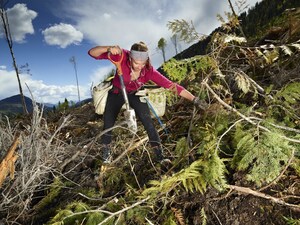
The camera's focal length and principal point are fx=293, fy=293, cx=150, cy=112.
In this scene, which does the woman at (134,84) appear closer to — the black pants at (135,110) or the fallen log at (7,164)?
the black pants at (135,110)

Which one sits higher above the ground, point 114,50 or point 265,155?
point 114,50

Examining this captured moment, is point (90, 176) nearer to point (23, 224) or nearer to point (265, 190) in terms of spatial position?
point (23, 224)

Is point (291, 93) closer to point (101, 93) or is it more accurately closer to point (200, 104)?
point (200, 104)

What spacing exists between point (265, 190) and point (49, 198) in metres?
2.36

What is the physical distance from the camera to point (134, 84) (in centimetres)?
359

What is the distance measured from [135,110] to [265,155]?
1735 millimetres

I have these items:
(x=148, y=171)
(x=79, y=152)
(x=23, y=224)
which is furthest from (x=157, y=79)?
Answer: (x=23, y=224)

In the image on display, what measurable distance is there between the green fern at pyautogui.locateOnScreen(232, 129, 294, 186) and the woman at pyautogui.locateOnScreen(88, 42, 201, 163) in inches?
39.5

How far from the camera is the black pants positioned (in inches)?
138

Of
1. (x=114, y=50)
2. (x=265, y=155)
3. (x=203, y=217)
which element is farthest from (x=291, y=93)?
(x=114, y=50)

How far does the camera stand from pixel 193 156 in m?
2.86

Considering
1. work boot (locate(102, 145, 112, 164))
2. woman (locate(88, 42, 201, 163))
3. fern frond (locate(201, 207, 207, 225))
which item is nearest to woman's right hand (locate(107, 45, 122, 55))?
woman (locate(88, 42, 201, 163))

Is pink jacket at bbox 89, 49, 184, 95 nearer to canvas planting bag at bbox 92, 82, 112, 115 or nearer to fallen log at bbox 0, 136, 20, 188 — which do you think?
canvas planting bag at bbox 92, 82, 112, 115

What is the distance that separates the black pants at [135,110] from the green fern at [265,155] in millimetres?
1252
